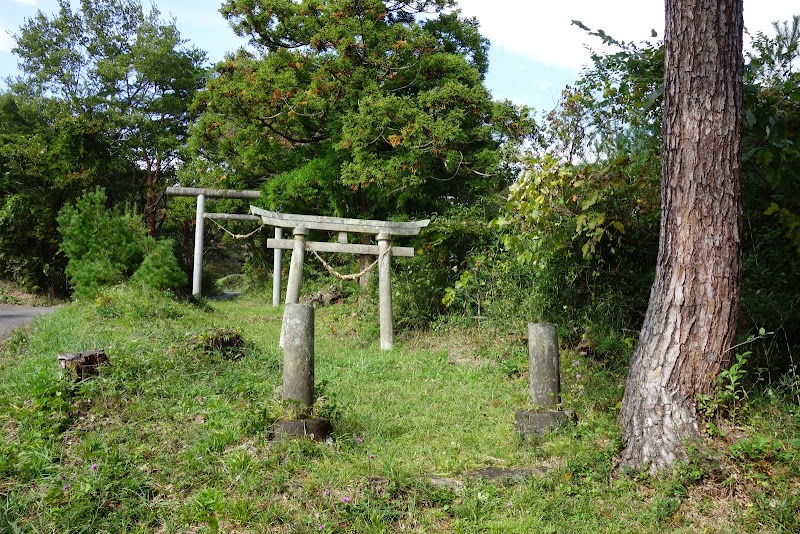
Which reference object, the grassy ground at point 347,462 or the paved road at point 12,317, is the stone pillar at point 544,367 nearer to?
the grassy ground at point 347,462

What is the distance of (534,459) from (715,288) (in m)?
1.90

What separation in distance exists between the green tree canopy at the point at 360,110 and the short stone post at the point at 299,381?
292 inches

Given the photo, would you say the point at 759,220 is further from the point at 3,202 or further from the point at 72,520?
the point at 3,202

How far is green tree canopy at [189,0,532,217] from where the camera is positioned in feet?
40.0

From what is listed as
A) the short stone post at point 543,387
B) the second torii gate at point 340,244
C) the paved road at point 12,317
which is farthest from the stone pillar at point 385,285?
the paved road at point 12,317

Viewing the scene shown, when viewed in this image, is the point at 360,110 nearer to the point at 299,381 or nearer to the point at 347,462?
the point at 299,381

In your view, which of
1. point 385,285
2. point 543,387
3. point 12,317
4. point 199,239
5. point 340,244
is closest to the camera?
point 543,387

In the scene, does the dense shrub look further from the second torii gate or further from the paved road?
the second torii gate

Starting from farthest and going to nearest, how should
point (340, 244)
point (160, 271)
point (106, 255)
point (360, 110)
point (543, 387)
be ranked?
point (106, 255) < point (160, 271) < point (360, 110) < point (340, 244) < point (543, 387)

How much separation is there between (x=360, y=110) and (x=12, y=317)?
30.3 ft

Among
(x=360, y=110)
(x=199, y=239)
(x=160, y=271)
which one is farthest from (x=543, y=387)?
(x=199, y=239)

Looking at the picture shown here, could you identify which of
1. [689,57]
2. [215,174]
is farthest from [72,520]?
[215,174]

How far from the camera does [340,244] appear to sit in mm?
10219

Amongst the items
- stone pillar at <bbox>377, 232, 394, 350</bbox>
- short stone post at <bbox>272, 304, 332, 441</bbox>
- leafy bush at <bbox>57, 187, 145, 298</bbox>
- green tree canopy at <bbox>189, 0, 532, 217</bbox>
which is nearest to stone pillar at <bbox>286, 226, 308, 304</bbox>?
stone pillar at <bbox>377, 232, 394, 350</bbox>
